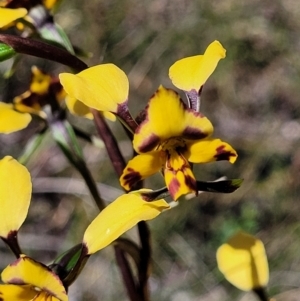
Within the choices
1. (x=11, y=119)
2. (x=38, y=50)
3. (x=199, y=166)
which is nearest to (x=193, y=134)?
(x=38, y=50)

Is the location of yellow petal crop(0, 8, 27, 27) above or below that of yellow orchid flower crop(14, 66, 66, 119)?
above

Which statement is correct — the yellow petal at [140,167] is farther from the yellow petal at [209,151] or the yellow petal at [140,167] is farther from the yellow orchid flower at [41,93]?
the yellow orchid flower at [41,93]

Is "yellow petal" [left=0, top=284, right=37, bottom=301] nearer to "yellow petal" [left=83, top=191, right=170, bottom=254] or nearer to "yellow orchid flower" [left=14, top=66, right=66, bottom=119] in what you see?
"yellow petal" [left=83, top=191, right=170, bottom=254]

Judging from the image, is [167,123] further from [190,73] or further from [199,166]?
[199,166]

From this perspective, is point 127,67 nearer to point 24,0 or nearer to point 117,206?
point 24,0

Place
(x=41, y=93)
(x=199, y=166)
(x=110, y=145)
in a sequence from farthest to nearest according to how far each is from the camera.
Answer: (x=199, y=166)
(x=41, y=93)
(x=110, y=145)

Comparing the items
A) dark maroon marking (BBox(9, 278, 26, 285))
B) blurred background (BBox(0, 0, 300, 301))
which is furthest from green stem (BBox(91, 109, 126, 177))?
blurred background (BBox(0, 0, 300, 301))
